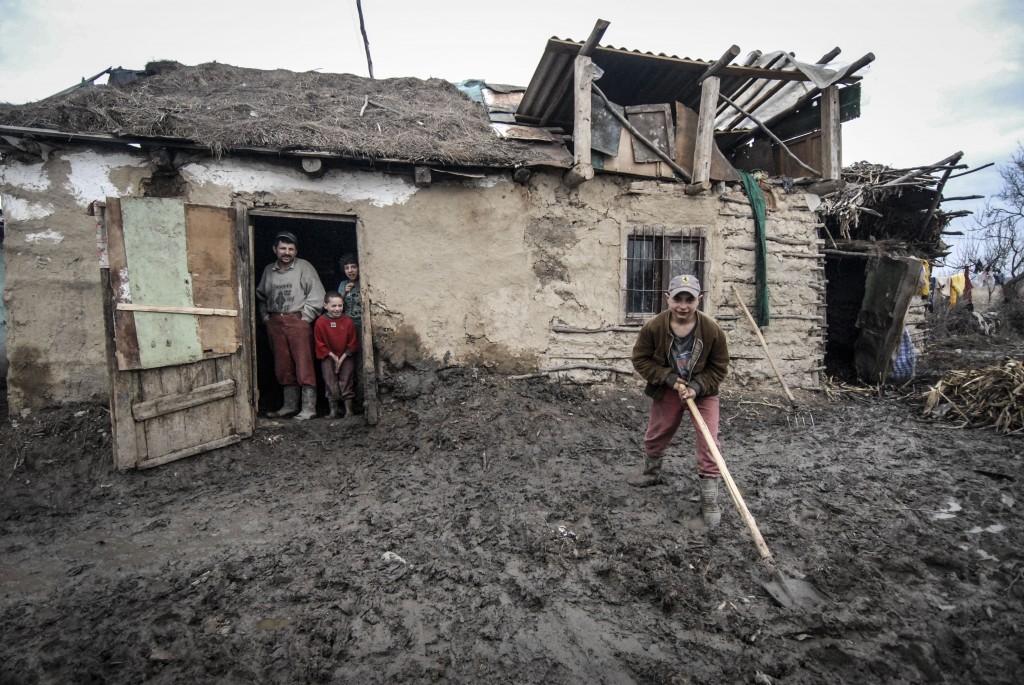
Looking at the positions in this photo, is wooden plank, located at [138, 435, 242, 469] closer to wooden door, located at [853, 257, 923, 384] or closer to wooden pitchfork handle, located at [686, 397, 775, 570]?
wooden pitchfork handle, located at [686, 397, 775, 570]

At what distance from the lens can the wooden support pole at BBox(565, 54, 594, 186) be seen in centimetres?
542

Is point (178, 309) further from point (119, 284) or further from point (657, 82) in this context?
point (657, 82)

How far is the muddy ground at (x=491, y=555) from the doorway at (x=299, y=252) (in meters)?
1.86

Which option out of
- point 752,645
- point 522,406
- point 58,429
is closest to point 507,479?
point 522,406

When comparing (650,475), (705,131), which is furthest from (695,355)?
(705,131)

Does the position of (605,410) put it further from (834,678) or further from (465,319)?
(834,678)

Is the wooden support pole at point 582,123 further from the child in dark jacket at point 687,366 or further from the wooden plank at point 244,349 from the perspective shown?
the wooden plank at point 244,349

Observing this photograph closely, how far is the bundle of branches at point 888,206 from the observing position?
7.86 meters

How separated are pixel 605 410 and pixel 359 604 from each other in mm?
3553

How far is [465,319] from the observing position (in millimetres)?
5660

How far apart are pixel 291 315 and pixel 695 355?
4.19 m

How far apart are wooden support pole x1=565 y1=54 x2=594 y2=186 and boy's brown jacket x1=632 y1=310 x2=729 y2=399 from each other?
2469 millimetres

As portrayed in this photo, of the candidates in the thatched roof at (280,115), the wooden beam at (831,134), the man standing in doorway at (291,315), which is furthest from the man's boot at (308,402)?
the wooden beam at (831,134)

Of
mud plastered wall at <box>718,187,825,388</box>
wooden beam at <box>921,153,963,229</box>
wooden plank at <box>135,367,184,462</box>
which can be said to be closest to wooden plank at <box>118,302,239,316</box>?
wooden plank at <box>135,367,184,462</box>
